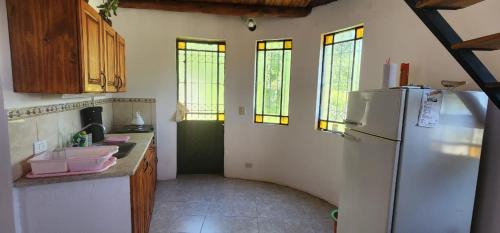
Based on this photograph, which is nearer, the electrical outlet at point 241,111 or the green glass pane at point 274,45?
the green glass pane at point 274,45

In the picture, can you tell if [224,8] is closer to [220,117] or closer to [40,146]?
[220,117]

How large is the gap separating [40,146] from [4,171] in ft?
1.18

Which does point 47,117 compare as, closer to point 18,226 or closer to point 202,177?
point 18,226

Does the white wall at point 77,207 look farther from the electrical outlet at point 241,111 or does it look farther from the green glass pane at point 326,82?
the green glass pane at point 326,82

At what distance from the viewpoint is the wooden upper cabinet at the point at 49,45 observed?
56.7 inches

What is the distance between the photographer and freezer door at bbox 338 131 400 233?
4.70ft

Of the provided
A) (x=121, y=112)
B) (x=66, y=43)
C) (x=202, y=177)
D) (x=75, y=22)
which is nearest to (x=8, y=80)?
(x=66, y=43)

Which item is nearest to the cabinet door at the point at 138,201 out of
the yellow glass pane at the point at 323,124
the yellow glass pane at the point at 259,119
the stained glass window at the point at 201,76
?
the stained glass window at the point at 201,76

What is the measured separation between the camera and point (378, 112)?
1534 mm

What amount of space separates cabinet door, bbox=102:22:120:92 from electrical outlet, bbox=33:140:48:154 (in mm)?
631

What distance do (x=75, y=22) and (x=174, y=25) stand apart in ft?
7.10

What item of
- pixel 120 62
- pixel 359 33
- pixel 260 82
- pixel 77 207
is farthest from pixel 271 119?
pixel 77 207

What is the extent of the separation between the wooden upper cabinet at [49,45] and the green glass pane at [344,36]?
8.42ft

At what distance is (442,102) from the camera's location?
1.36 meters
